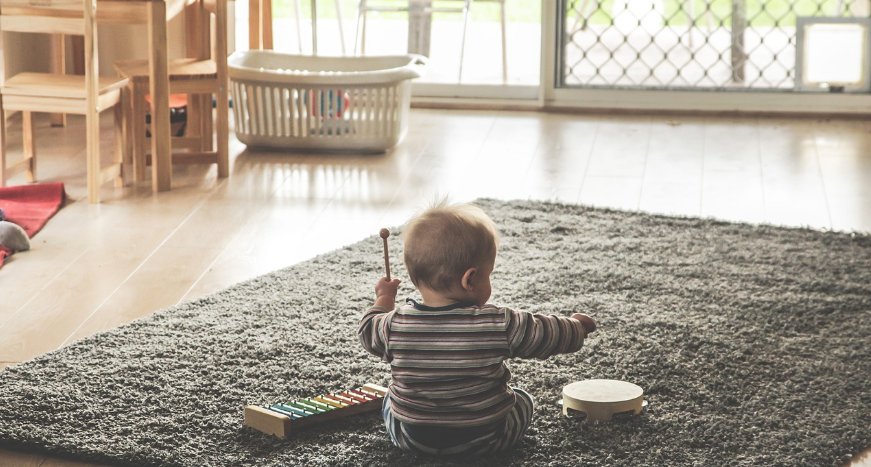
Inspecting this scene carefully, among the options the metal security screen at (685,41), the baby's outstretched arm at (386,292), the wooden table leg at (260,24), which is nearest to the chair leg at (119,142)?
the wooden table leg at (260,24)

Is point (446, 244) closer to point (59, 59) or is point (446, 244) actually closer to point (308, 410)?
point (308, 410)

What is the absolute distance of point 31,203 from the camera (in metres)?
3.09

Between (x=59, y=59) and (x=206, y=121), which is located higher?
(x=59, y=59)

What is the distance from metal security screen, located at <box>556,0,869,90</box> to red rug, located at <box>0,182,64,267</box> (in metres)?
2.31

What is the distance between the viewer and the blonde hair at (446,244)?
1500 mm

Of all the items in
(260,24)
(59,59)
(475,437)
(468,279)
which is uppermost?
(260,24)

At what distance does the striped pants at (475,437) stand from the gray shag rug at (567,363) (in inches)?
0.8

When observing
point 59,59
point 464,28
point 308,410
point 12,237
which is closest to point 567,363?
point 308,410

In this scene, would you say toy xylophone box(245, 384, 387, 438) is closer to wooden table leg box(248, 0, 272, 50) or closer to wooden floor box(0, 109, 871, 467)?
wooden floor box(0, 109, 871, 467)

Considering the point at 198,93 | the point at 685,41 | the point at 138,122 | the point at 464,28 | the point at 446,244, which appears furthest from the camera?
the point at 464,28

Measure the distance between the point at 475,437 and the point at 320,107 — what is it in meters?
2.28

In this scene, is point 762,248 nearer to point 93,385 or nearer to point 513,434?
point 513,434

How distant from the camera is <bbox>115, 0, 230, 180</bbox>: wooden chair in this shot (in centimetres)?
332

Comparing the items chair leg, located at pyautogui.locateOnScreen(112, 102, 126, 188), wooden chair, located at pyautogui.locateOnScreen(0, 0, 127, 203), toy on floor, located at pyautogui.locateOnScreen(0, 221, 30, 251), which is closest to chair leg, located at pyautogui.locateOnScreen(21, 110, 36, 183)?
wooden chair, located at pyautogui.locateOnScreen(0, 0, 127, 203)
